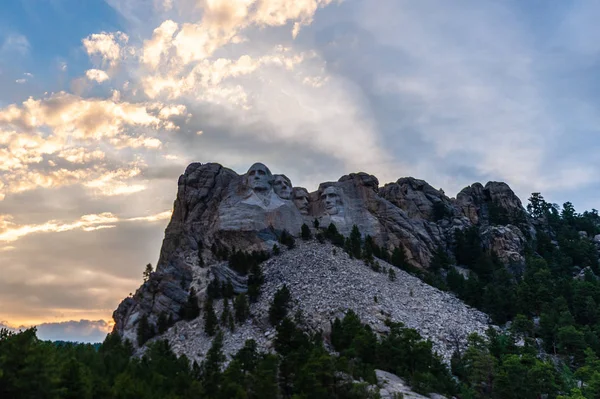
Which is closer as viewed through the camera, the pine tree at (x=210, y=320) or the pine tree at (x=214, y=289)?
the pine tree at (x=210, y=320)

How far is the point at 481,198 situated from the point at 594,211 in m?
42.5

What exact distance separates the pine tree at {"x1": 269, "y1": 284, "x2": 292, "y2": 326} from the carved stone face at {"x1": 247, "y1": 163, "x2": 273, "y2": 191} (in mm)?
29868

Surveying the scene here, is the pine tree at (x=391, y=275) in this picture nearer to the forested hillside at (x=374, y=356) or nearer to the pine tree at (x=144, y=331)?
the forested hillside at (x=374, y=356)

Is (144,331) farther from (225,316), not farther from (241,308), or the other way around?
(241,308)

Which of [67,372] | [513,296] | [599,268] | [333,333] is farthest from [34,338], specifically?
[599,268]

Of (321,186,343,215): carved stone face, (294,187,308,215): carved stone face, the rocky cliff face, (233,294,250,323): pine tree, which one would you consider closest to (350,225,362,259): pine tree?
the rocky cliff face

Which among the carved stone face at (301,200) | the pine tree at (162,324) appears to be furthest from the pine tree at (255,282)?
the carved stone face at (301,200)

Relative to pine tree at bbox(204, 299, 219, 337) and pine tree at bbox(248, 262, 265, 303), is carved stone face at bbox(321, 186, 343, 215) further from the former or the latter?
pine tree at bbox(204, 299, 219, 337)

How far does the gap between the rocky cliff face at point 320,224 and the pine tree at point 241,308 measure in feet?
4.85

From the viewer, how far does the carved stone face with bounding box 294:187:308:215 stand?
96562 millimetres

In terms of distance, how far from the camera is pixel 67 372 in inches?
1150

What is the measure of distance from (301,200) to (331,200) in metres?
5.49

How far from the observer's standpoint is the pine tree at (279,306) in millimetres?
58872

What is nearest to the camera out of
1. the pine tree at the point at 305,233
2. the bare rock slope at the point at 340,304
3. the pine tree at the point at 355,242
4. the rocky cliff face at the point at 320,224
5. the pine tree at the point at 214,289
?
the bare rock slope at the point at 340,304
